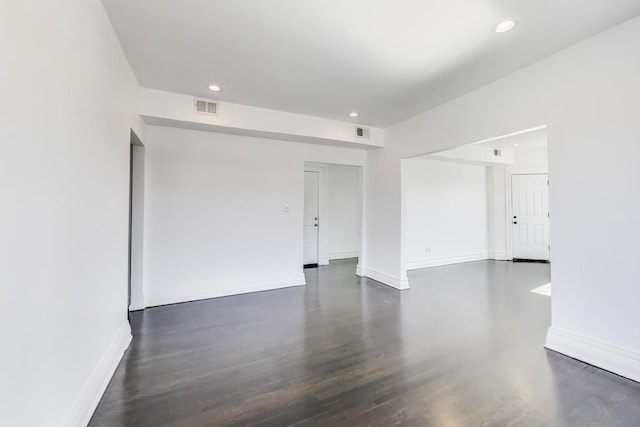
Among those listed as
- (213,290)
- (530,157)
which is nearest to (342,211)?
(213,290)

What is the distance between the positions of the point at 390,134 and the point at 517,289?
314 cm

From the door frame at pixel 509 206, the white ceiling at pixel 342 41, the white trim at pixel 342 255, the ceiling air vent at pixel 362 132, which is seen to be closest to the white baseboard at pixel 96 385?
the white ceiling at pixel 342 41

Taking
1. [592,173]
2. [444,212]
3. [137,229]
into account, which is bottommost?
[137,229]

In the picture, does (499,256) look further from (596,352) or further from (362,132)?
(596,352)

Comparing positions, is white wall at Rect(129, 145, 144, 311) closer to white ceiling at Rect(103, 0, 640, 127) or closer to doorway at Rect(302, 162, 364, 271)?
white ceiling at Rect(103, 0, 640, 127)

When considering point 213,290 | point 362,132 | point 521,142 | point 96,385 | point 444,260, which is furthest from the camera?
point 444,260

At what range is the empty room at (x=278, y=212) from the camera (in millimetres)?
1378

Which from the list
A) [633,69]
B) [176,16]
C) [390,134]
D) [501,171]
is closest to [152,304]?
[176,16]

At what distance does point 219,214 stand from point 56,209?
2742mm

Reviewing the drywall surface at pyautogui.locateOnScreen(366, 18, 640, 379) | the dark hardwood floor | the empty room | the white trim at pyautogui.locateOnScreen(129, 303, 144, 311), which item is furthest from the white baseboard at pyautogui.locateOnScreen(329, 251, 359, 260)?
the drywall surface at pyautogui.locateOnScreen(366, 18, 640, 379)

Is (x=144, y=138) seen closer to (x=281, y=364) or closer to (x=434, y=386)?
(x=281, y=364)

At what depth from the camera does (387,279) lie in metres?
4.77

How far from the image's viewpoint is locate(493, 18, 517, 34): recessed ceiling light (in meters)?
2.10

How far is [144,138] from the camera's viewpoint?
3.61 metres
